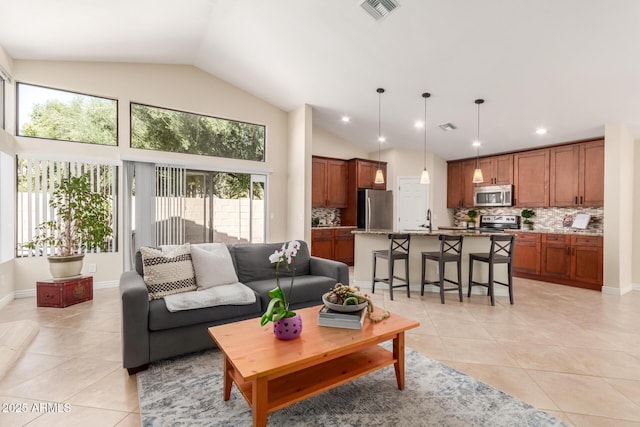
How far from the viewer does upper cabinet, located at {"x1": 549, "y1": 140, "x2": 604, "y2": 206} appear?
16.0 ft

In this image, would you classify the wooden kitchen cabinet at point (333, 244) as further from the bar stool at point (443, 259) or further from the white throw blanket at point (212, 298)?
the white throw blanket at point (212, 298)

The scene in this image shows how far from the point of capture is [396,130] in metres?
6.00

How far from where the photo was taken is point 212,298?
2479 millimetres

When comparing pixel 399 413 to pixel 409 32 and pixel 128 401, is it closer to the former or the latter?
pixel 128 401

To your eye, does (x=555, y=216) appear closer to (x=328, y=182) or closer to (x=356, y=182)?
(x=356, y=182)

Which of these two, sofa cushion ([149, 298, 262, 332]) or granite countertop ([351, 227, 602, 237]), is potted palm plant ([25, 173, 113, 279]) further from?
granite countertop ([351, 227, 602, 237])

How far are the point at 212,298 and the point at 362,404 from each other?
1.40 metres

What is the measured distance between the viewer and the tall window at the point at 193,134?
15.9 ft

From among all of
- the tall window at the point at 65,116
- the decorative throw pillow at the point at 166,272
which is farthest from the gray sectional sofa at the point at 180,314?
the tall window at the point at 65,116

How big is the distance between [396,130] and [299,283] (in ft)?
13.7

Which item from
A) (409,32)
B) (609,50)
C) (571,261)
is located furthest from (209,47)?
(571,261)

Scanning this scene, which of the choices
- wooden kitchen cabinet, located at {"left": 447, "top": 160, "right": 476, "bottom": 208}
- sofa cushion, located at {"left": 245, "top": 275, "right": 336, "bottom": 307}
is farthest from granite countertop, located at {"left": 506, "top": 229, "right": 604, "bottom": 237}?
sofa cushion, located at {"left": 245, "top": 275, "right": 336, "bottom": 307}

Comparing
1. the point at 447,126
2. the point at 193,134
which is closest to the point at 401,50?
the point at 447,126

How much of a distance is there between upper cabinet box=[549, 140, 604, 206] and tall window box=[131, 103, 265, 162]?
5416 mm
